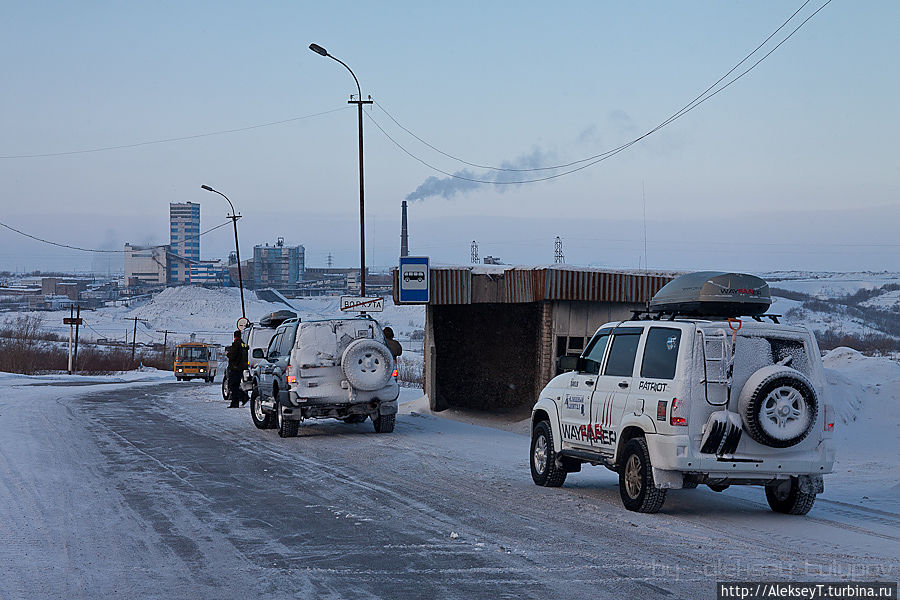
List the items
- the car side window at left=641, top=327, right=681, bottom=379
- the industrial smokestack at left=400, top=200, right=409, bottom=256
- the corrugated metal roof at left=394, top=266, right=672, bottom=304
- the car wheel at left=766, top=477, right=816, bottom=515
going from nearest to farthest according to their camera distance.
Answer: the car side window at left=641, top=327, right=681, bottom=379
the car wheel at left=766, top=477, right=816, bottom=515
the corrugated metal roof at left=394, top=266, right=672, bottom=304
the industrial smokestack at left=400, top=200, right=409, bottom=256

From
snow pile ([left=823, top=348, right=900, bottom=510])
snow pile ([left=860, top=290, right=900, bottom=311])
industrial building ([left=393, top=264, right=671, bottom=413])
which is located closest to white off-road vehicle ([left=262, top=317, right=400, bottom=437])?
industrial building ([left=393, top=264, right=671, bottom=413])

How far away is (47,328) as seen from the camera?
14238cm

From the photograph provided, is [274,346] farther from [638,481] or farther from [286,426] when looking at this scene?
[638,481]

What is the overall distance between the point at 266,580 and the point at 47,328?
482 ft

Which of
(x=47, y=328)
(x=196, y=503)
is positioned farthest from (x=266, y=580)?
(x=47, y=328)

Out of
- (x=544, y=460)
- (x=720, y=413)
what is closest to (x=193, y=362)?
(x=544, y=460)

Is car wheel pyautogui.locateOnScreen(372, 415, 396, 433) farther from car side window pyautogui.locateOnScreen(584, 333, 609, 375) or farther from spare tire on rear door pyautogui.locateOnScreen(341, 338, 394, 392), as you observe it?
car side window pyautogui.locateOnScreen(584, 333, 609, 375)

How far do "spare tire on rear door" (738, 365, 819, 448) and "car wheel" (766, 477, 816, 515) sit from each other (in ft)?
2.27

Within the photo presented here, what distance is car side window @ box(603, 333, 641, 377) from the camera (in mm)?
10867

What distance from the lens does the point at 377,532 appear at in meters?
9.14

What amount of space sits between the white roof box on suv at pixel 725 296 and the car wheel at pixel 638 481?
6.28 ft

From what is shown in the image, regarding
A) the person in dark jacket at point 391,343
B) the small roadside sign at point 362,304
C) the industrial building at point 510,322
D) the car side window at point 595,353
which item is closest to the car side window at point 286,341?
the person in dark jacket at point 391,343

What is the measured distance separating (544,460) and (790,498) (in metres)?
3.20

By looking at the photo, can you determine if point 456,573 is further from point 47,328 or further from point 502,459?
point 47,328
